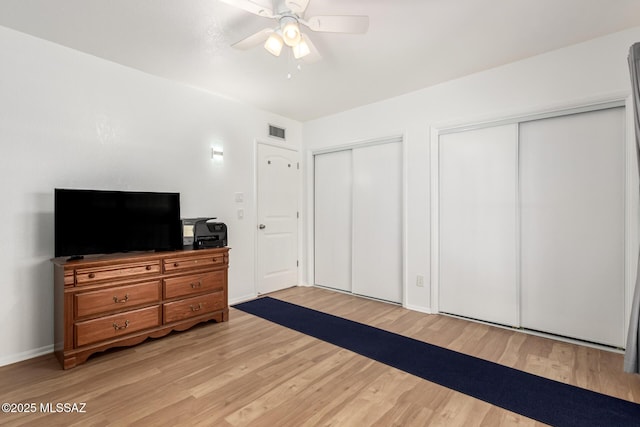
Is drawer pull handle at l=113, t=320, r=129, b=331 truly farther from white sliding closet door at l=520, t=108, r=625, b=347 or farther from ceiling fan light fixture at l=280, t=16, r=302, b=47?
white sliding closet door at l=520, t=108, r=625, b=347

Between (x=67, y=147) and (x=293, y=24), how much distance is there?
7.36ft

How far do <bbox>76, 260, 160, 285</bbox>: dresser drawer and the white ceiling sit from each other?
1.88 meters

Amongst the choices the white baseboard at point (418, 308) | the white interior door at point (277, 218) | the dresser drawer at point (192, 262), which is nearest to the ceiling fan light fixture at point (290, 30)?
the dresser drawer at point (192, 262)

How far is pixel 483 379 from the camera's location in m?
2.13

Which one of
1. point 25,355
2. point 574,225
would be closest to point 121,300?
point 25,355

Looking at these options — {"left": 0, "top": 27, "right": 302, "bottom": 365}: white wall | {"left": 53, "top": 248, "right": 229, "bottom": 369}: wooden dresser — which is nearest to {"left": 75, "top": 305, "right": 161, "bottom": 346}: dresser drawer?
{"left": 53, "top": 248, "right": 229, "bottom": 369}: wooden dresser

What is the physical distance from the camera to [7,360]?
2367 mm

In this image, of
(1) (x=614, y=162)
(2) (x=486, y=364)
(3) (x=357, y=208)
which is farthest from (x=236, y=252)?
(1) (x=614, y=162)

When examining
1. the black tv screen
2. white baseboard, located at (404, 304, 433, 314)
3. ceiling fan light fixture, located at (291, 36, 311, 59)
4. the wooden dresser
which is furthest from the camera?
white baseboard, located at (404, 304, 433, 314)

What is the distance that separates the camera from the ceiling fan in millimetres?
1824

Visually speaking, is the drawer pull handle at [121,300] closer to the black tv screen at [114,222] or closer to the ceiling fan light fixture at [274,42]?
the black tv screen at [114,222]

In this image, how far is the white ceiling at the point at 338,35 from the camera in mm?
2094

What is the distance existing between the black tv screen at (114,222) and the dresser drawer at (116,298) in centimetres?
35

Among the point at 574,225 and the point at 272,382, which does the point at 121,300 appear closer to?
the point at 272,382
